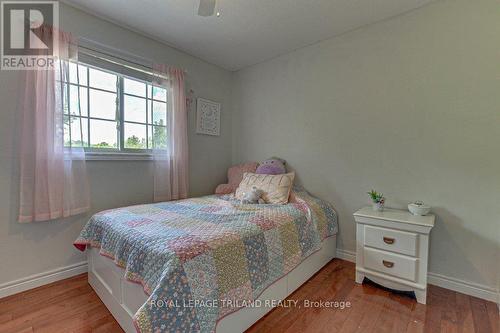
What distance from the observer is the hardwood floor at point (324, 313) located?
1461 millimetres

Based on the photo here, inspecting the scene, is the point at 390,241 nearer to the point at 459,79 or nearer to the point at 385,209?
the point at 385,209

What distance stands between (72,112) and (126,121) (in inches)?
18.8

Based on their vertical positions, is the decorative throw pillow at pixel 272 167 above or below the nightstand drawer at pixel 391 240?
above

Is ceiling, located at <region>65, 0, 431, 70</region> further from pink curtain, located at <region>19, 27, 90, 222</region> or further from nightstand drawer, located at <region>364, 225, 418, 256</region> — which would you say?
nightstand drawer, located at <region>364, 225, 418, 256</region>

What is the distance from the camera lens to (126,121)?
2393mm

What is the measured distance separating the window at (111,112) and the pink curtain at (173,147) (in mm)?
78

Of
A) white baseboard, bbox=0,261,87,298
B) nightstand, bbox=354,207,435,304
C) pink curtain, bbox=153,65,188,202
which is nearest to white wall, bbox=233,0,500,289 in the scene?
nightstand, bbox=354,207,435,304

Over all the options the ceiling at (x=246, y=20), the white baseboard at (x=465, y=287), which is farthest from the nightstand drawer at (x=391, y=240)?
the ceiling at (x=246, y=20)

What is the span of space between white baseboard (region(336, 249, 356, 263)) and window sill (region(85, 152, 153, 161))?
2.33 metres

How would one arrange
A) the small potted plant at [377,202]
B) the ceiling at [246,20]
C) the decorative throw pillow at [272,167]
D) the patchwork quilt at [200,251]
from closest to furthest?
the patchwork quilt at [200,251] → the ceiling at [246,20] → the small potted plant at [377,202] → the decorative throw pillow at [272,167]

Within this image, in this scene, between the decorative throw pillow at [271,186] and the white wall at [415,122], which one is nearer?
the white wall at [415,122]

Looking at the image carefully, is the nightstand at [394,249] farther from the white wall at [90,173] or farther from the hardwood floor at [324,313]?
the white wall at [90,173]

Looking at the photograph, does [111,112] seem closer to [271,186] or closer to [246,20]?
[246,20]

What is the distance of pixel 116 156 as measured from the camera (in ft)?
7.53
